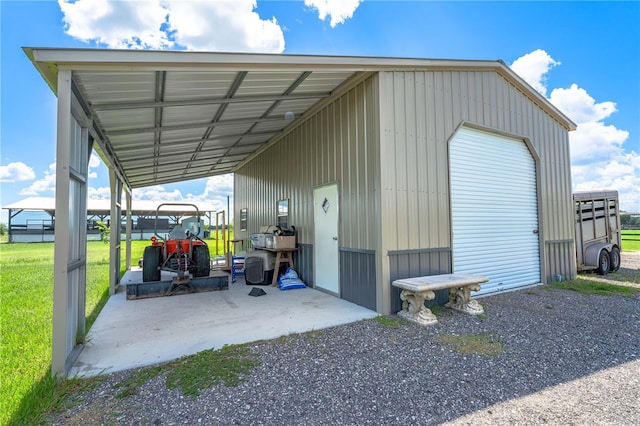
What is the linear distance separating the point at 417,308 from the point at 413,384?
5.54 ft

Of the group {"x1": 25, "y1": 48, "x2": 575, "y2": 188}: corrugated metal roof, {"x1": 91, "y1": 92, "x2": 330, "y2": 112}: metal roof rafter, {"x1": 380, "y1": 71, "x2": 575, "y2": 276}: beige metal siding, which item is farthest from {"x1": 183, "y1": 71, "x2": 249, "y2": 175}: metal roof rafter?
{"x1": 380, "y1": 71, "x2": 575, "y2": 276}: beige metal siding

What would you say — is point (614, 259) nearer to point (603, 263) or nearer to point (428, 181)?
point (603, 263)

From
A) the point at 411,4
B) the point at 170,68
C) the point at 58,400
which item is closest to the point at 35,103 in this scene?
the point at 170,68

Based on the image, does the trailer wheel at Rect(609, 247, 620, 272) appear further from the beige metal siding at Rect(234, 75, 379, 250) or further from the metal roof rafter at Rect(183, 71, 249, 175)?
the metal roof rafter at Rect(183, 71, 249, 175)

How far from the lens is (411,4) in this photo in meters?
6.26

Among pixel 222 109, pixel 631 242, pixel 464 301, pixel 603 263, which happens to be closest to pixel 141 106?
pixel 222 109

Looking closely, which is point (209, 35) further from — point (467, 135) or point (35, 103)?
point (467, 135)

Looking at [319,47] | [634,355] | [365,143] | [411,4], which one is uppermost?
[411,4]

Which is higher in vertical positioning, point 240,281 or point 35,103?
point 35,103

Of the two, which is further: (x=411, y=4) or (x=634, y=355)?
(x=411, y=4)

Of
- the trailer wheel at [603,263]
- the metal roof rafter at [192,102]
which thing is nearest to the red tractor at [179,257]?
the metal roof rafter at [192,102]

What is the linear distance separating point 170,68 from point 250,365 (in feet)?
10.7

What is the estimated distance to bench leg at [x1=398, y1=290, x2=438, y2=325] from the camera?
13.2 feet

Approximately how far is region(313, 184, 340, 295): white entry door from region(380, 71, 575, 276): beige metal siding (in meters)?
1.35
